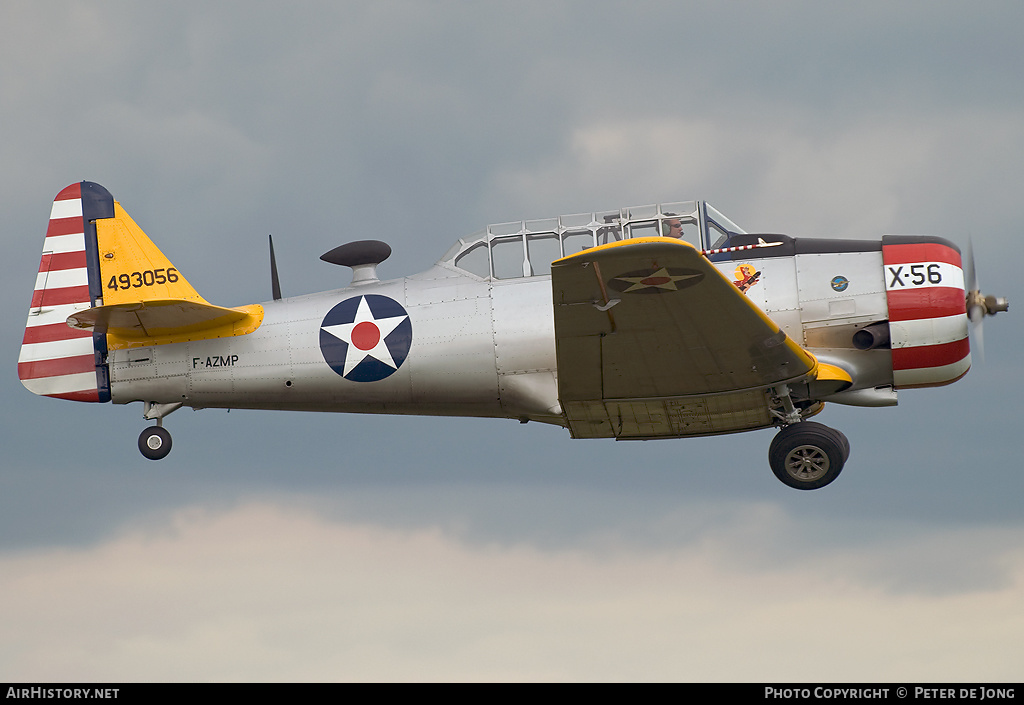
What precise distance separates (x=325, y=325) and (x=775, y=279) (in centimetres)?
546

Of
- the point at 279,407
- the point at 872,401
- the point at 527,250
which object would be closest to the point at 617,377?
the point at 527,250

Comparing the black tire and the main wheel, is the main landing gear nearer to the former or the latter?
the black tire

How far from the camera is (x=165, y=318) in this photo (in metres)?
15.4

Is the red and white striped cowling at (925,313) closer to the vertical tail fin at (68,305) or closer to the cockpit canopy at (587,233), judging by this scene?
the cockpit canopy at (587,233)

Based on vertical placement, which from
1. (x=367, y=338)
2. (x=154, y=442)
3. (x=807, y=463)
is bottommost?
(x=807, y=463)

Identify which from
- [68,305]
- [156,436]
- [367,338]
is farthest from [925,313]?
[68,305]

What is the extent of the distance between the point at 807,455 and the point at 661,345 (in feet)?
7.63

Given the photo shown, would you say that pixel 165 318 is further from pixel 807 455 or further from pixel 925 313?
pixel 925 313

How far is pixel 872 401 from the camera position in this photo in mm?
14742

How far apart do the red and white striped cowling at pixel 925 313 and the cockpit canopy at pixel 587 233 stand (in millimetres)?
2025

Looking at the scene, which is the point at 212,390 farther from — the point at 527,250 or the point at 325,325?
the point at 527,250

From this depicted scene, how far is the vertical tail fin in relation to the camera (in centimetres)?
1597

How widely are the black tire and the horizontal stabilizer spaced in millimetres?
1222

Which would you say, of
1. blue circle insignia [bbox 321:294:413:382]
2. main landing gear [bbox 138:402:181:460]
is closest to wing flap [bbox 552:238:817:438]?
blue circle insignia [bbox 321:294:413:382]
